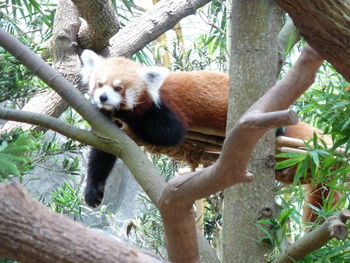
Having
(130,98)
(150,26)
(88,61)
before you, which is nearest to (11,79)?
(88,61)

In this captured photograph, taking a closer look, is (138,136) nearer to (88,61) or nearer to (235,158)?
(88,61)

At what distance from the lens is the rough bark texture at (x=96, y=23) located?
266 centimetres

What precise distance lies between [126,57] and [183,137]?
698 millimetres

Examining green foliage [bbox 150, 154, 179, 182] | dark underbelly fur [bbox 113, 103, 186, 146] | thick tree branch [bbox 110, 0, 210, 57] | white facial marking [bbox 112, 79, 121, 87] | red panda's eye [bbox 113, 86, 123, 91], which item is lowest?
green foliage [bbox 150, 154, 179, 182]

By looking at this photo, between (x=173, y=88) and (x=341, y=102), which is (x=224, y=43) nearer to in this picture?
(x=173, y=88)

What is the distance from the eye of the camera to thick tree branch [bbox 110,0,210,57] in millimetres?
3359

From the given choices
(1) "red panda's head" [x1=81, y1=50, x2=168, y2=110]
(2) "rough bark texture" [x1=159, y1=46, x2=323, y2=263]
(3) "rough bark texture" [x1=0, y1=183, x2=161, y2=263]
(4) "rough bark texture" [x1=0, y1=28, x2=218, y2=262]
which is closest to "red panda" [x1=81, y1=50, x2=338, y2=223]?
(1) "red panda's head" [x1=81, y1=50, x2=168, y2=110]

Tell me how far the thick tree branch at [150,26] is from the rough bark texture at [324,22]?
2.04m

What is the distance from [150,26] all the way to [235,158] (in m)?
2.26

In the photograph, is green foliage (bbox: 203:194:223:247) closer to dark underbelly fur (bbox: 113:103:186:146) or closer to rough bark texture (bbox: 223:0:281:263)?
dark underbelly fur (bbox: 113:103:186:146)

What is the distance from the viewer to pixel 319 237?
168 cm

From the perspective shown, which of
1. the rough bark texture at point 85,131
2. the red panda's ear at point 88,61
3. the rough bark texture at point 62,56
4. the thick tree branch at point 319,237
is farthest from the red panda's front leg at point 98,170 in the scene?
the thick tree branch at point 319,237

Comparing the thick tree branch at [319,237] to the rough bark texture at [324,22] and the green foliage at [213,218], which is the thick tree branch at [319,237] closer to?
the rough bark texture at [324,22]

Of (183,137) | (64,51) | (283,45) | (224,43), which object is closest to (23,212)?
(283,45)
